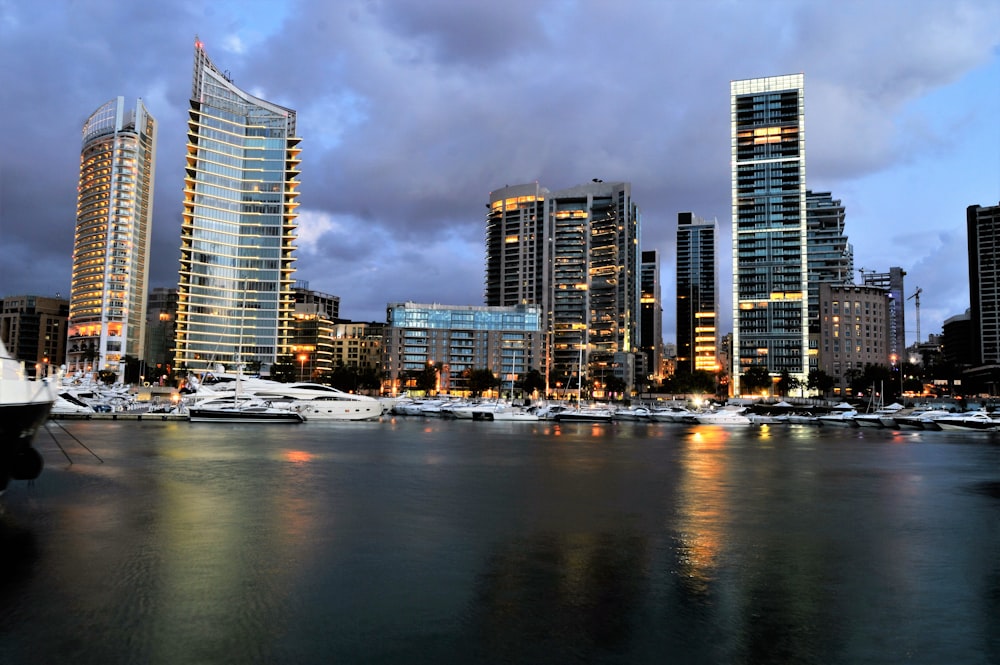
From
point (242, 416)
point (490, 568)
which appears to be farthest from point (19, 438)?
point (242, 416)

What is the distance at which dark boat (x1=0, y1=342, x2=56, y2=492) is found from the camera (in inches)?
917

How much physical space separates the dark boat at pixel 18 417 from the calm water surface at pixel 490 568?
1444mm

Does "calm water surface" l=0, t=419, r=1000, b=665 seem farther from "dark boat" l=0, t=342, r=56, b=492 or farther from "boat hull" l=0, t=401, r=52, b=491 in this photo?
"dark boat" l=0, t=342, r=56, b=492

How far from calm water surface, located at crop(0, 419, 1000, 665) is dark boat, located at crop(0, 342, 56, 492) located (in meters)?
1.44

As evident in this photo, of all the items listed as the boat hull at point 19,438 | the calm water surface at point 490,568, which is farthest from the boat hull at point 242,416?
the boat hull at point 19,438

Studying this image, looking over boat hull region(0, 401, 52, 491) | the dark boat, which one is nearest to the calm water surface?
boat hull region(0, 401, 52, 491)

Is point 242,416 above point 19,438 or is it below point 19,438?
below

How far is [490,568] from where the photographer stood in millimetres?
17469

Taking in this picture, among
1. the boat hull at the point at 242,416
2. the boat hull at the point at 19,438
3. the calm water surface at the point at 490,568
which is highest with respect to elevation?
the boat hull at the point at 19,438

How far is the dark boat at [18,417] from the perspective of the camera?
76.4ft

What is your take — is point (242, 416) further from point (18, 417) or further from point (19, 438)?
point (18, 417)

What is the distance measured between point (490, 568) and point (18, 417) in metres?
17.8

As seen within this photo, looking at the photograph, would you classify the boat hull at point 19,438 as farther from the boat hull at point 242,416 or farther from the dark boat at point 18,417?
the boat hull at point 242,416

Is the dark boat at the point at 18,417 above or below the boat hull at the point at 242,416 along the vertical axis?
above
